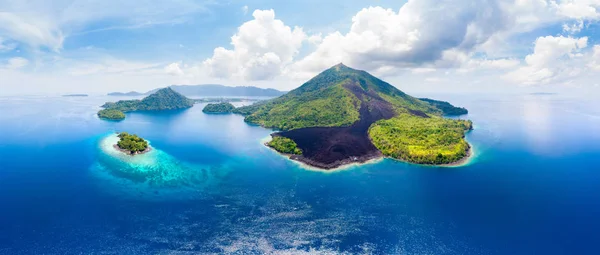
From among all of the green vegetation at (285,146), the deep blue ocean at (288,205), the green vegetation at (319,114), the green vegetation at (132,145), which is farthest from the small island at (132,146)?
the green vegetation at (319,114)

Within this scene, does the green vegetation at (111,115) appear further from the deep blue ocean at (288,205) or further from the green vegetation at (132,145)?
the green vegetation at (132,145)

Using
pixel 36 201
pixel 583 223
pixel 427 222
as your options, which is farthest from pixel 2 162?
pixel 583 223

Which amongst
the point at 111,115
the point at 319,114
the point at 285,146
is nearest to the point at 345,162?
the point at 285,146

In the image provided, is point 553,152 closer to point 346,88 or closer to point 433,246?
point 433,246

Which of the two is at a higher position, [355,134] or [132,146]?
[355,134]

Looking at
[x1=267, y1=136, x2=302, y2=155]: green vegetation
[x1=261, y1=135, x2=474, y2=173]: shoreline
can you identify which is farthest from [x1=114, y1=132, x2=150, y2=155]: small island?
[x1=261, y1=135, x2=474, y2=173]: shoreline

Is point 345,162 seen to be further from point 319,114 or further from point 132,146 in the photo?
point 132,146
